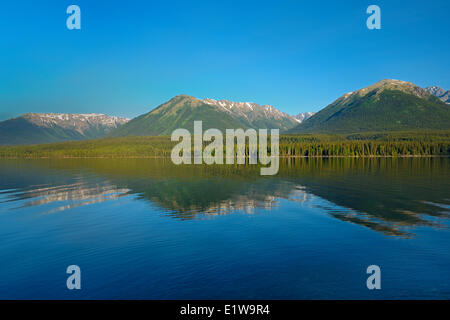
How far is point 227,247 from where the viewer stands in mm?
27062

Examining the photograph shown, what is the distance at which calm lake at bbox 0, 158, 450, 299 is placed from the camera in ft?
63.5

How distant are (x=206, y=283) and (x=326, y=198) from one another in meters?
37.2

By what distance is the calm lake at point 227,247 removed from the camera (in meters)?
19.4

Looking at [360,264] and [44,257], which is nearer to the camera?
[360,264]

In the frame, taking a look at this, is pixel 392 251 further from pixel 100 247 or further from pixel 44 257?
pixel 44 257
